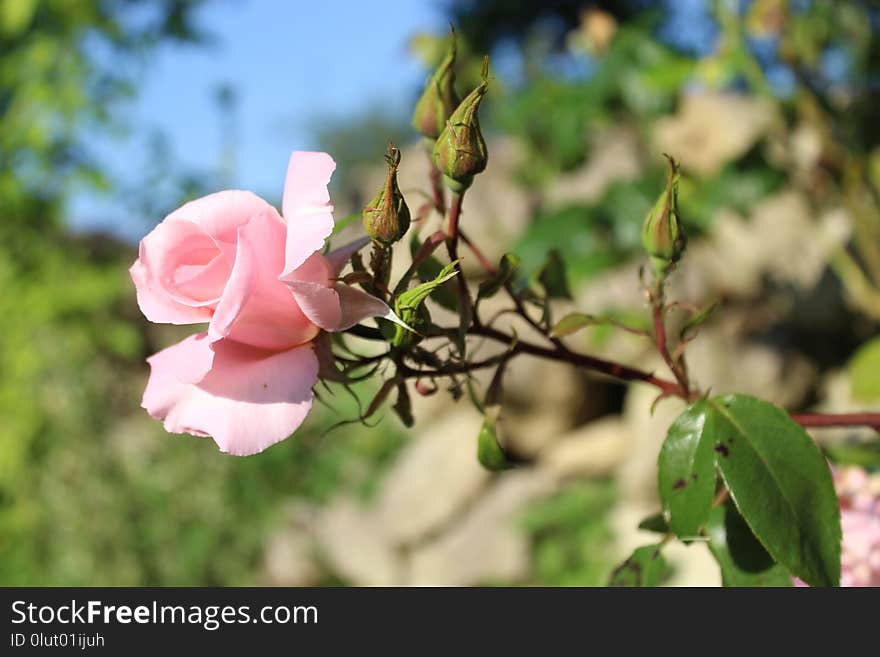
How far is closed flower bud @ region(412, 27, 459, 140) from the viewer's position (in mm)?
486

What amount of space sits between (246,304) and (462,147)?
0.39ft

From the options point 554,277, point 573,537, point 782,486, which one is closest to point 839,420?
point 782,486

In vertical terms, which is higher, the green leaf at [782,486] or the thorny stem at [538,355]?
the thorny stem at [538,355]

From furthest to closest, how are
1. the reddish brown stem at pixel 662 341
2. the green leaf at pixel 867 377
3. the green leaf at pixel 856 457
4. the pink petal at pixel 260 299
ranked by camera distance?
the green leaf at pixel 867 377
the green leaf at pixel 856 457
the reddish brown stem at pixel 662 341
the pink petal at pixel 260 299

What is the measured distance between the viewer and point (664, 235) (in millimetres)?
472

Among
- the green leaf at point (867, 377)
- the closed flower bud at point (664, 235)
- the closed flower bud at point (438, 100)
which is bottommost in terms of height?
the closed flower bud at point (664, 235)

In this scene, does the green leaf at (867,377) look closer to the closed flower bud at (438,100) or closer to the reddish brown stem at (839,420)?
the reddish brown stem at (839,420)

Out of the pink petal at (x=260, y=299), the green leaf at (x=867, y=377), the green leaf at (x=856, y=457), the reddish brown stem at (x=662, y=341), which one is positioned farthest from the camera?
the green leaf at (x=867, y=377)

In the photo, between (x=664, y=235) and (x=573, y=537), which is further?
(x=573, y=537)

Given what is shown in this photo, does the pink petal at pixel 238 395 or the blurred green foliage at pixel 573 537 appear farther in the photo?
the blurred green foliage at pixel 573 537

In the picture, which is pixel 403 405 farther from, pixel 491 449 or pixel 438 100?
pixel 438 100

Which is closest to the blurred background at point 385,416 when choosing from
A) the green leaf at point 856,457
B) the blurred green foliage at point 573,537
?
the blurred green foliage at point 573,537

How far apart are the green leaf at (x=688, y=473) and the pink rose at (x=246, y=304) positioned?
0.55ft

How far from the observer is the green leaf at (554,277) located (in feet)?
1.84
